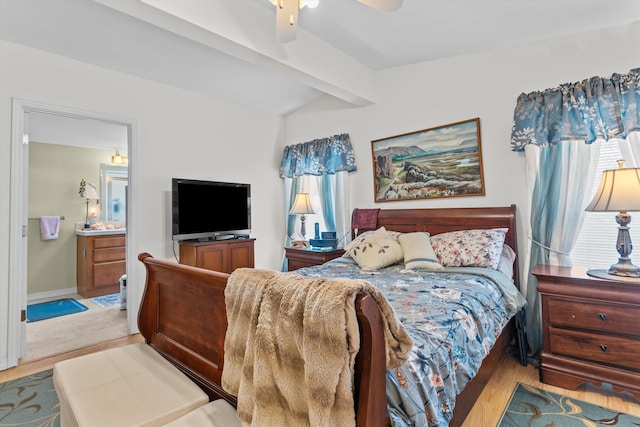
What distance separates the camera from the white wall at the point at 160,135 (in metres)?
2.69

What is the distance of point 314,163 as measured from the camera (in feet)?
14.0

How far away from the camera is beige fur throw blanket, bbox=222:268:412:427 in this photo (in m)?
0.92

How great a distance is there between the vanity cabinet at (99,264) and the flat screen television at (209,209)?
1.85 metres

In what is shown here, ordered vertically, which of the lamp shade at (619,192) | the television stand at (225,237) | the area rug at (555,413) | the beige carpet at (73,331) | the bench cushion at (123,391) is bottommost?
the area rug at (555,413)

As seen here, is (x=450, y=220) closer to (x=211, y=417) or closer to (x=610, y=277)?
(x=610, y=277)

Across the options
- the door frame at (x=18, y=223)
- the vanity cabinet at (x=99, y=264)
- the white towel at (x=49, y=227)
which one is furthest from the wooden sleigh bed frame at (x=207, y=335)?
the white towel at (x=49, y=227)

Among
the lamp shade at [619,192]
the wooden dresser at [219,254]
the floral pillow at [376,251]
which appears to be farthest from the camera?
the wooden dresser at [219,254]

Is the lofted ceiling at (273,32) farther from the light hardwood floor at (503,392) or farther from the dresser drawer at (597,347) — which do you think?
the light hardwood floor at (503,392)

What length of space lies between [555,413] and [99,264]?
549cm

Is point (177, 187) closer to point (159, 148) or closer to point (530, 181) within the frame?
point (159, 148)

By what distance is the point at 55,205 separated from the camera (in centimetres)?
488

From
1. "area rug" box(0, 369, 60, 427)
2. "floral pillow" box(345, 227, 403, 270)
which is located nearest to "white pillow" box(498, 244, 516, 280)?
"floral pillow" box(345, 227, 403, 270)

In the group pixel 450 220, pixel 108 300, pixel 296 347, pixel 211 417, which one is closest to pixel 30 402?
pixel 211 417

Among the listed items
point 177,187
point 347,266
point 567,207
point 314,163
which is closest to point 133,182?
point 177,187
